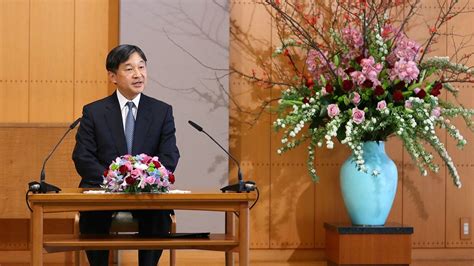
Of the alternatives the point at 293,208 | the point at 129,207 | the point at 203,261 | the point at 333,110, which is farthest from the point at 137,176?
the point at 293,208

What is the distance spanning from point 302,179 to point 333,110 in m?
1.00

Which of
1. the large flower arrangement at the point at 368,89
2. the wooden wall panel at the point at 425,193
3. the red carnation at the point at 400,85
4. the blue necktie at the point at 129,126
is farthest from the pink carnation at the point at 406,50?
the blue necktie at the point at 129,126

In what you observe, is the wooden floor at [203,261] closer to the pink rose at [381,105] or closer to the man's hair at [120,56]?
the pink rose at [381,105]

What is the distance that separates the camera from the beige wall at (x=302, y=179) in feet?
21.6

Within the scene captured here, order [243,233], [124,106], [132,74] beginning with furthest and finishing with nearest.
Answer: [124,106] < [132,74] < [243,233]

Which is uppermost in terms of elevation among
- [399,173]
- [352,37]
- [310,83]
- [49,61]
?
[352,37]

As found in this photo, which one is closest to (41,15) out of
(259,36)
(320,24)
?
(259,36)

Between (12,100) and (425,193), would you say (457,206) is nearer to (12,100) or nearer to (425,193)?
(425,193)

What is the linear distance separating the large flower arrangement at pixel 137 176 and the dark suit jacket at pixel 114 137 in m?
0.74

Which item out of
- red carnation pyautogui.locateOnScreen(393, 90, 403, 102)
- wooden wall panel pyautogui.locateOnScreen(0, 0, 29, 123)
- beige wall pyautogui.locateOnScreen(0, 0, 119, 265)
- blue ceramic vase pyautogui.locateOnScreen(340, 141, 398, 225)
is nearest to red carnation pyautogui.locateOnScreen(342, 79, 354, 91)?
red carnation pyautogui.locateOnScreen(393, 90, 403, 102)

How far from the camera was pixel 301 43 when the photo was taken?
631 cm

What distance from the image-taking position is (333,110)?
18.9 feet

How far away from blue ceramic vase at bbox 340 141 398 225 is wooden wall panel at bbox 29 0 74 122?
79.6 inches

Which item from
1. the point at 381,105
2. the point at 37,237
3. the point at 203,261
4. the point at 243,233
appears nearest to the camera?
the point at 37,237
